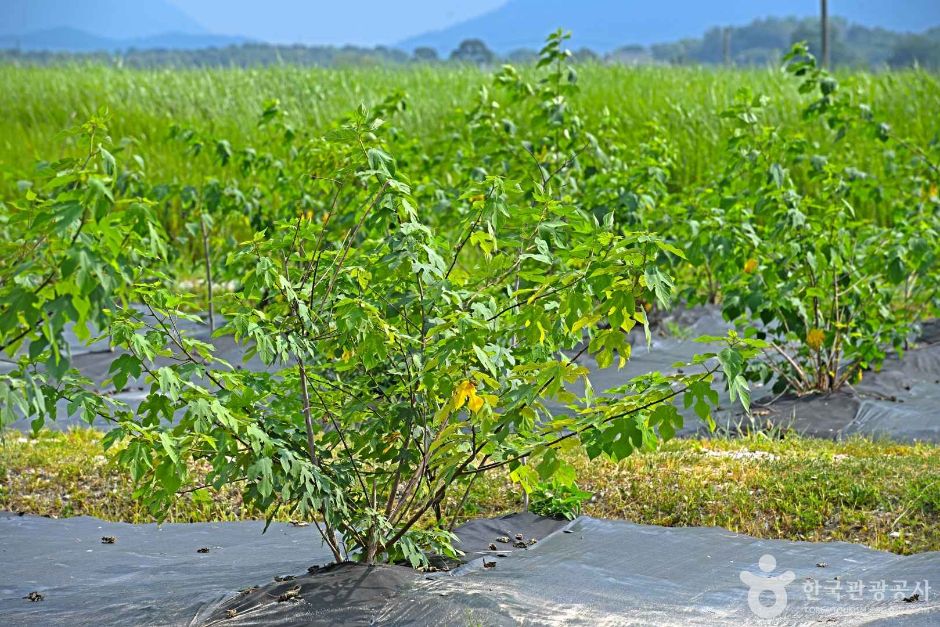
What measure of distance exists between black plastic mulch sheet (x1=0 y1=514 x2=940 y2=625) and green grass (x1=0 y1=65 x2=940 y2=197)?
6.16 meters

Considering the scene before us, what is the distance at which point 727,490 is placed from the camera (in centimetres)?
405

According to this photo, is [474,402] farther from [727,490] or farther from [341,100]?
[341,100]

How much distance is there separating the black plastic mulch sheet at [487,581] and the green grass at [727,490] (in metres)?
0.31

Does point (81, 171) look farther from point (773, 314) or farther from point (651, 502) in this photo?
point (773, 314)

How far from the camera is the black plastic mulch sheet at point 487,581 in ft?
9.14

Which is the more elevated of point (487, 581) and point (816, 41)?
point (816, 41)

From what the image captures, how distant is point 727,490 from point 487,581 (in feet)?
4.57

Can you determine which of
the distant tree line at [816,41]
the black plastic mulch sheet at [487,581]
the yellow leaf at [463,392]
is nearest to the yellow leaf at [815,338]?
the black plastic mulch sheet at [487,581]

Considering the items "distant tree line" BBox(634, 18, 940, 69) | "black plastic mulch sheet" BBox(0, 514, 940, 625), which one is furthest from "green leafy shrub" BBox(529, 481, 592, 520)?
"distant tree line" BBox(634, 18, 940, 69)

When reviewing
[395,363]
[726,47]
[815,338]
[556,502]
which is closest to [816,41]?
[726,47]

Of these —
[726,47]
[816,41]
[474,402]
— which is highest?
[816,41]

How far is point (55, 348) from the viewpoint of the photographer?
196cm

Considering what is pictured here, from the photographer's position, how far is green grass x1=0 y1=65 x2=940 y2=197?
1025 cm

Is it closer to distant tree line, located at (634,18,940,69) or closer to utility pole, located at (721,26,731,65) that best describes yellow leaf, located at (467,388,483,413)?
utility pole, located at (721,26,731,65)
